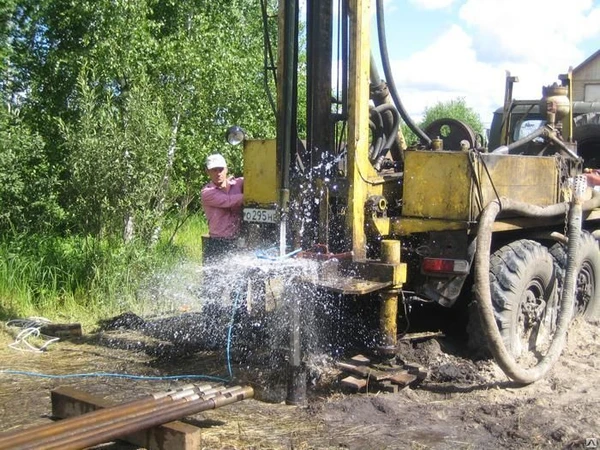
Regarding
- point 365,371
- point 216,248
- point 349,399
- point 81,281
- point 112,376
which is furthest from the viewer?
point 81,281

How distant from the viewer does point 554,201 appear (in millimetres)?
6297

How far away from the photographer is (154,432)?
3.81 meters

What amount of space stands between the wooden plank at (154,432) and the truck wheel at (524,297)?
2669 mm

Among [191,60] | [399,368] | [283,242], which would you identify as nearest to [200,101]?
[191,60]

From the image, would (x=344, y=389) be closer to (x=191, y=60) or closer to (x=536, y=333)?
(x=536, y=333)

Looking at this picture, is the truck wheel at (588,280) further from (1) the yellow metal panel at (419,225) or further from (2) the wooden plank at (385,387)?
(2) the wooden plank at (385,387)

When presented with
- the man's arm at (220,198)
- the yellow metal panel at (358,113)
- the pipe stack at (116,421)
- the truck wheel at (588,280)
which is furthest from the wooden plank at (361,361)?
the truck wheel at (588,280)

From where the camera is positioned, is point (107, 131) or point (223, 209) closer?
point (223, 209)

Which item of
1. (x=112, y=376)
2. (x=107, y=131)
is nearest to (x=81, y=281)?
(x=107, y=131)

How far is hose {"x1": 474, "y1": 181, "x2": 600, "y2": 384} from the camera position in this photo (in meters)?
5.09

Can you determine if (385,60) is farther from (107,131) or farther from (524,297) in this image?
(107,131)

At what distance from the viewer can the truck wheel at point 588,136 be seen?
844 centimetres

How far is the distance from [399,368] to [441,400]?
1.14 feet

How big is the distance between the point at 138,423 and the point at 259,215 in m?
2.65
